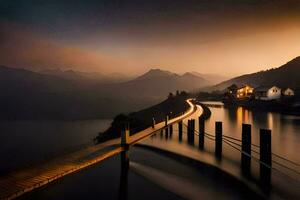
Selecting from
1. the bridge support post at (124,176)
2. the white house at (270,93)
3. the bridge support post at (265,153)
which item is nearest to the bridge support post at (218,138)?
the bridge support post at (265,153)

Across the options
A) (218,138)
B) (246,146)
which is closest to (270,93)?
(218,138)

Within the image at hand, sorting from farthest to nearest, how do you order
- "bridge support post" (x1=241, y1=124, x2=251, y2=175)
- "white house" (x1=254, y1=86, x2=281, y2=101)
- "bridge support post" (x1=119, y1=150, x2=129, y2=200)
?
"white house" (x1=254, y1=86, x2=281, y2=101) → "bridge support post" (x1=119, y1=150, x2=129, y2=200) → "bridge support post" (x1=241, y1=124, x2=251, y2=175)

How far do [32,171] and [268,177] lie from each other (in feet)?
33.8

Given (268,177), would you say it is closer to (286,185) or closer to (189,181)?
(286,185)

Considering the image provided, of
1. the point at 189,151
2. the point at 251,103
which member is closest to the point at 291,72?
the point at 251,103

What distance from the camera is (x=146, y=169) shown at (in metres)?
17.9

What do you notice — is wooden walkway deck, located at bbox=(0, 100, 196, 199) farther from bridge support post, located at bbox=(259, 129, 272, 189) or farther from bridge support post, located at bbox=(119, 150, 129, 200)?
bridge support post, located at bbox=(259, 129, 272, 189)

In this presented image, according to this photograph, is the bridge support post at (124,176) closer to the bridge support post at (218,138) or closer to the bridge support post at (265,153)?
the bridge support post at (265,153)

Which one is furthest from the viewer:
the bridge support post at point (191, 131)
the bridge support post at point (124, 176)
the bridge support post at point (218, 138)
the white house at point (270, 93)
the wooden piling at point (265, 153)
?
the white house at point (270, 93)

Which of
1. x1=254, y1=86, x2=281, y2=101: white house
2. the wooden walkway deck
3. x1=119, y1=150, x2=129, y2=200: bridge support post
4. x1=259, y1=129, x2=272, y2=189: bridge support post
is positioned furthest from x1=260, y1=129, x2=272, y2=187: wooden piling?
x1=254, y1=86, x2=281, y2=101: white house

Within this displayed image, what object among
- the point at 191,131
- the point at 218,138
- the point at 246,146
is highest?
the point at 246,146

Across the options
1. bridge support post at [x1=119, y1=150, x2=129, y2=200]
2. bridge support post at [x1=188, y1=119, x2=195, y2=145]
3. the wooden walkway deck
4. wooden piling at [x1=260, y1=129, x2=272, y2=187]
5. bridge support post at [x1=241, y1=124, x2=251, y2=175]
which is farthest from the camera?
bridge support post at [x1=188, y1=119, x2=195, y2=145]

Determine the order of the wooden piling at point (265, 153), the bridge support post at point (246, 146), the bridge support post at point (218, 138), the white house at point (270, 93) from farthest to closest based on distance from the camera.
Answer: the white house at point (270, 93) → the bridge support post at point (218, 138) → the bridge support post at point (246, 146) → the wooden piling at point (265, 153)

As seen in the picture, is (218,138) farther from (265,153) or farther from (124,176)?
(124,176)
